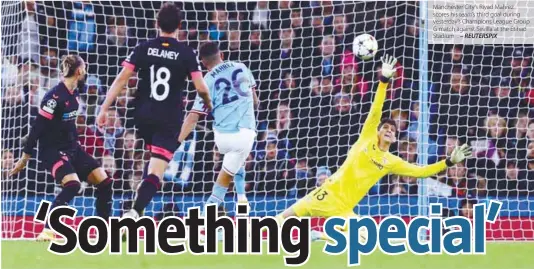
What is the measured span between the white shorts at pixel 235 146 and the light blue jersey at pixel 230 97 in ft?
0.15

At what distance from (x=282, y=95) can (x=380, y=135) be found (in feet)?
5.87

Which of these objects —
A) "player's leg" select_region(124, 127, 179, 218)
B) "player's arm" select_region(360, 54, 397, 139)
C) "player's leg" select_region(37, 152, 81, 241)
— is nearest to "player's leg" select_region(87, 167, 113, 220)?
"player's leg" select_region(37, 152, 81, 241)

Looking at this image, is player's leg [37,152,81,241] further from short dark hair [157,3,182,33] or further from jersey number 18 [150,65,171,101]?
short dark hair [157,3,182,33]

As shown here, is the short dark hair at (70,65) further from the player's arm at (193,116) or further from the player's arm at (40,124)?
the player's arm at (193,116)

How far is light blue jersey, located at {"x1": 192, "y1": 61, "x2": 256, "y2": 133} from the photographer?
961 cm

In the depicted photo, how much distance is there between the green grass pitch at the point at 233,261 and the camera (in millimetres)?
8430

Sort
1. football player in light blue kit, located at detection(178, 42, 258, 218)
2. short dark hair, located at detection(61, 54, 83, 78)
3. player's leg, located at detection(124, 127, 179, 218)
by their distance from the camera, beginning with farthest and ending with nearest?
football player in light blue kit, located at detection(178, 42, 258, 218), short dark hair, located at detection(61, 54, 83, 78), player's leg, located at detection(124, 127, 179, 218)

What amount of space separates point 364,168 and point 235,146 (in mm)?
1057

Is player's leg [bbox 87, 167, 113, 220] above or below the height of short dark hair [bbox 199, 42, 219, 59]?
below

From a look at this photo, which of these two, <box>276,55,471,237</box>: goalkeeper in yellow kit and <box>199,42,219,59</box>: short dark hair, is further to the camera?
<box>199,42,219,59</box>: short dark hair

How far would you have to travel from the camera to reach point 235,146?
9.91 m

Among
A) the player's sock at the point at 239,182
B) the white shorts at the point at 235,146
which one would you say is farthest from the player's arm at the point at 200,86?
the player's sock at the point at 239,182

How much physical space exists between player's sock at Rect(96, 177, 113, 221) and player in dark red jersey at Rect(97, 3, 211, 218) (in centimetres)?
57

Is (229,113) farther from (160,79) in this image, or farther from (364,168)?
(364,168)
